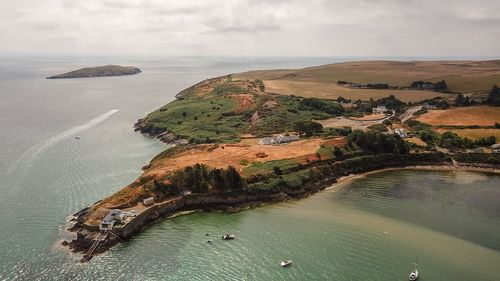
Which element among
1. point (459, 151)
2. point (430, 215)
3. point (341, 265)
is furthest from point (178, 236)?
point (459, 151)

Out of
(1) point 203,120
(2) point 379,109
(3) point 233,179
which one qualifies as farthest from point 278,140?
(2) point 379,109

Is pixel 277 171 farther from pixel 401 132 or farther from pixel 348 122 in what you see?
pixel 348 122

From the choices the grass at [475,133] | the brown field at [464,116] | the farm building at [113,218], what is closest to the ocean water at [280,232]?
the farm building at [113,218]

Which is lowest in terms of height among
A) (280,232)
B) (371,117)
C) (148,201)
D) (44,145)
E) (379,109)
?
(280,232)

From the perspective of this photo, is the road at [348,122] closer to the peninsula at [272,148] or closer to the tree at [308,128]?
the peninsula at [272,148]

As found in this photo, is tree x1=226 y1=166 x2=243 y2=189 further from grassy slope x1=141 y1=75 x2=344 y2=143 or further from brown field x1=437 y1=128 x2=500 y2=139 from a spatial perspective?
brown field x1=437 y1=128 x2=500 y2=139

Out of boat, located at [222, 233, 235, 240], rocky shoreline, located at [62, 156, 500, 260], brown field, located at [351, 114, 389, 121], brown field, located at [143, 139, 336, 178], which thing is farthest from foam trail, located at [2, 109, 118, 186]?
brown field, located at [351, 114, 389, 121]
